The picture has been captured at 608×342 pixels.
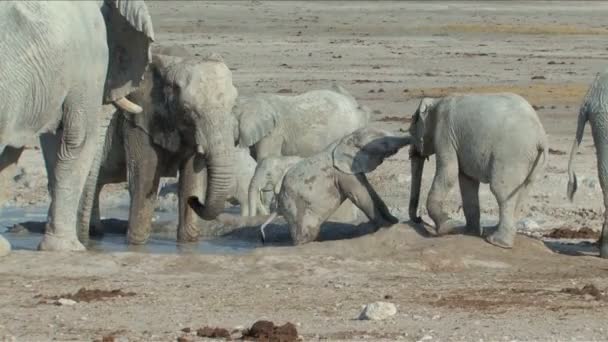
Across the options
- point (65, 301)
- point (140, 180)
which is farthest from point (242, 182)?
point (65, 301)

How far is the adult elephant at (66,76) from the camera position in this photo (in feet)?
37.0

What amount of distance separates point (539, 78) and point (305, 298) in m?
17.6

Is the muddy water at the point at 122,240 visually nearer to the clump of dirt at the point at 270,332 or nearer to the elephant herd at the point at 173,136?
the elephant herd at the point at 173,136

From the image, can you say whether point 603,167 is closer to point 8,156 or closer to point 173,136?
point 173,136

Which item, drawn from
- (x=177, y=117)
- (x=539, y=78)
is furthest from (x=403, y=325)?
(x=539, y=78)

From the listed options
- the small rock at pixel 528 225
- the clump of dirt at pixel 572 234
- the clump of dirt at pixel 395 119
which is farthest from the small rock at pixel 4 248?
the clump of dirt at pixel 395 119

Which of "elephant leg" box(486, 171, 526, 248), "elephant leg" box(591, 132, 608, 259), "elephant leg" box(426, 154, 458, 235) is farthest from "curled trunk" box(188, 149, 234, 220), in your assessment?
"elephant leg" box(591, 132, 608, 259)

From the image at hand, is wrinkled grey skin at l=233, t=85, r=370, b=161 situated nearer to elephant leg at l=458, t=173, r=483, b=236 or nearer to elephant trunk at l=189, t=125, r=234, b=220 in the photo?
elephant trunk at l=189, t=125, r=234, b=220

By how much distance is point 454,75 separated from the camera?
28.4 meters

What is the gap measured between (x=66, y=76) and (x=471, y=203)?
9.86 feet

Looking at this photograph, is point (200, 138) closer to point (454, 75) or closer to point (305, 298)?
point (305, 298)

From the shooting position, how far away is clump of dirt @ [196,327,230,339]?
29.8 feet

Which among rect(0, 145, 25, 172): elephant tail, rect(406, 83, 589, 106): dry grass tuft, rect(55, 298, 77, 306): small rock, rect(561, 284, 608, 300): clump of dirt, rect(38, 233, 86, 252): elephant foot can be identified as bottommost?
rect(406, 83, 589, 106): dry grass tuft

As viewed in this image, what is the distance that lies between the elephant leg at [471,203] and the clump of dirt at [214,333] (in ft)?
12.6
